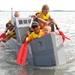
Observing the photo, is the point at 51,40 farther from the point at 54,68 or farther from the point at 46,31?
the point at 54,68

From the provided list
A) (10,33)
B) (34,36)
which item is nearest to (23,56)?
(34,36)

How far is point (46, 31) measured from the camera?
8461mm

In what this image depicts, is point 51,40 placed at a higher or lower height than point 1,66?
higher

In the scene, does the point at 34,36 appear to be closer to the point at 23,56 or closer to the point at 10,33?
the point at 23,56

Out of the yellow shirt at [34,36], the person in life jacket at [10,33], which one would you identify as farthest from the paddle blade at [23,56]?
the person in life jacket at [10,33]

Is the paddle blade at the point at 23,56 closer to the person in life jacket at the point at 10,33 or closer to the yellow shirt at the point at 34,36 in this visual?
the yellow shirt at the point at 34,36

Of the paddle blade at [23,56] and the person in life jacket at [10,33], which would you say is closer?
the paddle blade at [23,56]

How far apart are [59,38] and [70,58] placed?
204 cm

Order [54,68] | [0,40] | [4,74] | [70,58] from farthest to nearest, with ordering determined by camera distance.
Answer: [0,40] < [70,58] < [54,68] < [4,74]

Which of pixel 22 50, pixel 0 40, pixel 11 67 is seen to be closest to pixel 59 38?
pixel 22 50

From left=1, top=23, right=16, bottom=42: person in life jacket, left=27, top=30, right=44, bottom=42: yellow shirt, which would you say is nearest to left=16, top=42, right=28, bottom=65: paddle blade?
left=27, top=30, right=44, bottom=42: yellow shirt

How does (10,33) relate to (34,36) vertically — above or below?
below

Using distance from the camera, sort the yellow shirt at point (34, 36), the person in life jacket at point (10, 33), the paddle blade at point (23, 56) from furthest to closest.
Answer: the person in life jacket at point (10, 33), the paddle blade at point (23, 56), the yellow shirt at point (34, 36)

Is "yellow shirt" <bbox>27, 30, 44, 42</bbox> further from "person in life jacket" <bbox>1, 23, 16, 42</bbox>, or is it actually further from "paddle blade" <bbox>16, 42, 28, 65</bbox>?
"person in life jacket" <bbox>1, 23, 16, 42</bbox>
